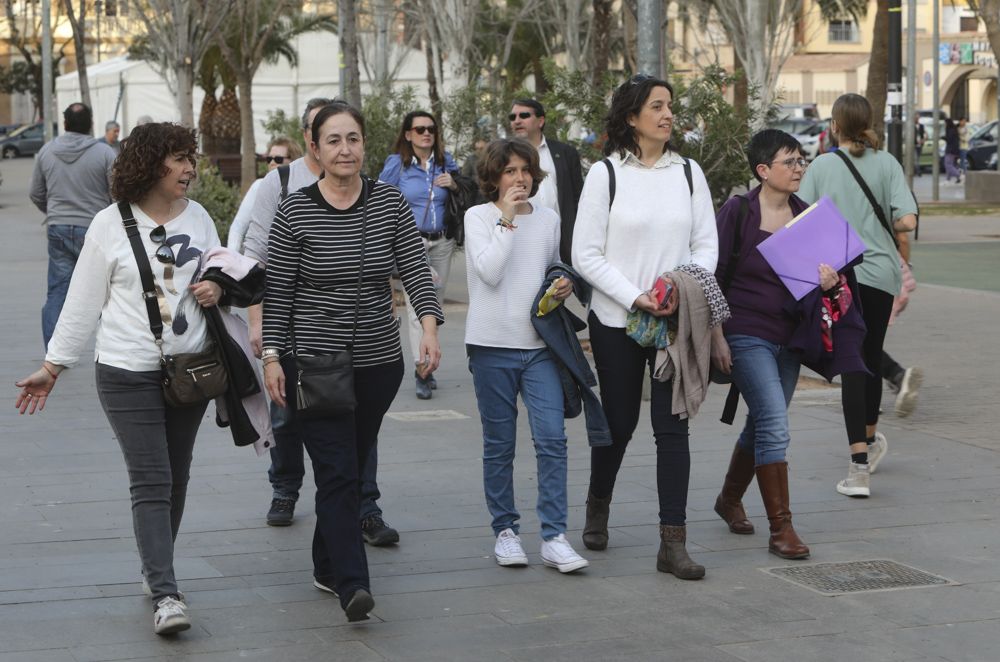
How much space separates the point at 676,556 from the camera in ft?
18.8

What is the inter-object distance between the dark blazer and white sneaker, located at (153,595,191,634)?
14.6 ft

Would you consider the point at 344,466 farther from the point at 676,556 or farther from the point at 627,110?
the point at 627,110

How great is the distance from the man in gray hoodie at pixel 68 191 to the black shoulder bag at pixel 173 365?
6.14 metres

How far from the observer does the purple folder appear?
608 centimetres

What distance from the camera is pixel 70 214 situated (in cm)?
1102

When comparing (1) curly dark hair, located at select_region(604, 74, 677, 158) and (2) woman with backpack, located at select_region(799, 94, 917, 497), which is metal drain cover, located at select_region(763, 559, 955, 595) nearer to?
(2) woman with backpack, located at select_region(799, 94, 917, 497)

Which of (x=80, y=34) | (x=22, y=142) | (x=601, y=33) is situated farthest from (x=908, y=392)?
(x=22, y=142)

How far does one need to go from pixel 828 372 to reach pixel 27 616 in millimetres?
3271

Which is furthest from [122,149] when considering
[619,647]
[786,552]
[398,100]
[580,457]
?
[398,100]

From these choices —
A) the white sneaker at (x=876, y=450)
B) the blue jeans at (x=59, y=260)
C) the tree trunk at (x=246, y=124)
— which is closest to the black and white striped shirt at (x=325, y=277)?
the white sneaker at (x=876, y=450)

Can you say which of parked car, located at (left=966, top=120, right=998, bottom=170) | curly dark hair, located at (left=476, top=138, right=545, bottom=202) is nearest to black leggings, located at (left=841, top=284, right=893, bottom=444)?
curly dark hair, located at (left=476, top=138, right=545, bottom=202)

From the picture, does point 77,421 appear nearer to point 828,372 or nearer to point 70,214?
point 70,214

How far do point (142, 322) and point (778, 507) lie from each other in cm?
253

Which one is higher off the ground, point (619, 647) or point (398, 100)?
point (398, 100)
